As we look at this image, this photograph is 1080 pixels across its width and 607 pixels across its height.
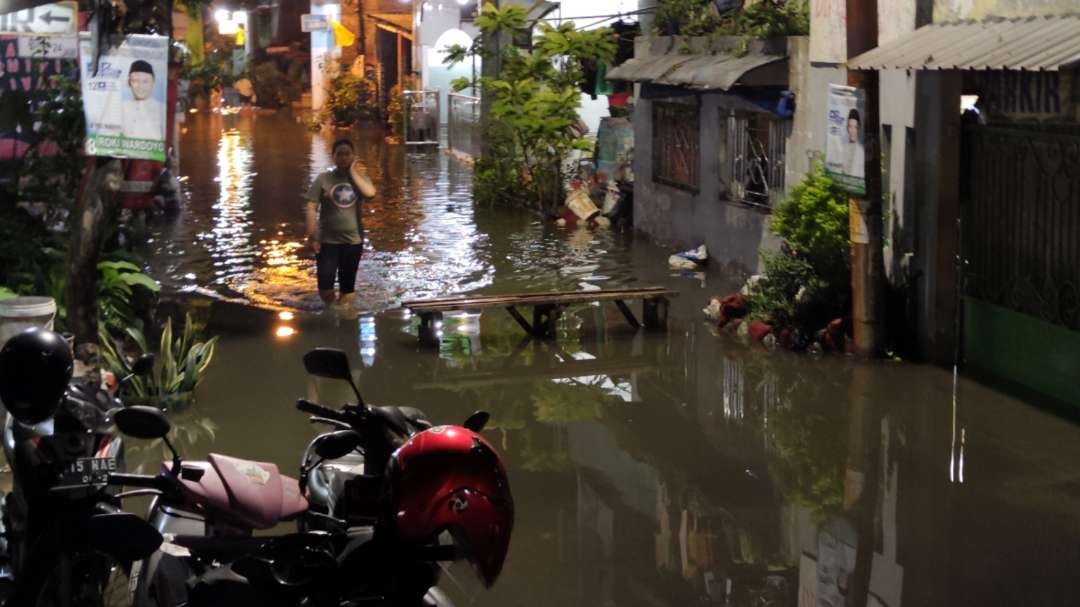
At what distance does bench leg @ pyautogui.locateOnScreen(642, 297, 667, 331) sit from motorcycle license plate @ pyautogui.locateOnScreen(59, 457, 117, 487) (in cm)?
851

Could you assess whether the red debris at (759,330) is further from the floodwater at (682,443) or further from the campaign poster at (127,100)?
the campaign poster at (127,100)

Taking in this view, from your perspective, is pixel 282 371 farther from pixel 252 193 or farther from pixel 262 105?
pixel 262 105

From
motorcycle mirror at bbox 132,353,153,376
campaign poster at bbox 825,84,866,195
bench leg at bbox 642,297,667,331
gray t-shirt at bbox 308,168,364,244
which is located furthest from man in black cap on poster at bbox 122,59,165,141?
campaign poster at bbox 825,84,866,195

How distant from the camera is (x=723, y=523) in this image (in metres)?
7.46

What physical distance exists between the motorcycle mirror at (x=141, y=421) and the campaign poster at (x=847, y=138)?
7.69m

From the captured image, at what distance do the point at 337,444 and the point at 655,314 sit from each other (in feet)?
27.1

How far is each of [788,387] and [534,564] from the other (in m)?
4.25

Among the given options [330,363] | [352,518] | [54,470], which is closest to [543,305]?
[330,363]

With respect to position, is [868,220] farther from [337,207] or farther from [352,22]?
[352,22]

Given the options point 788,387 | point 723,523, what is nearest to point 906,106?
point 788,387

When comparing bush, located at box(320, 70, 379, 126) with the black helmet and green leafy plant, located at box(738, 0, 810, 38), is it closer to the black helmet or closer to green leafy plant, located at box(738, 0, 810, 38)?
green leafy plant, located at box(738, 0, 810, 38)

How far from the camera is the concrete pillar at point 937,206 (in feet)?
35.4

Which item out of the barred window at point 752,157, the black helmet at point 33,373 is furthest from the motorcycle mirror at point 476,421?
the barred window at point 752,157

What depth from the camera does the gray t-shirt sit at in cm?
1316
